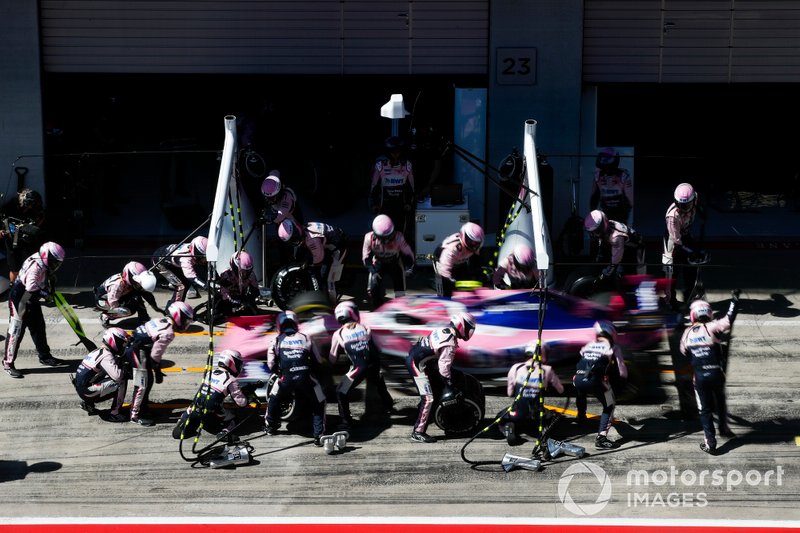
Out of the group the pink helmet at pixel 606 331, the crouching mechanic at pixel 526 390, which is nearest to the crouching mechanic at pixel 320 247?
the crouching mechanic at pixel 526 390

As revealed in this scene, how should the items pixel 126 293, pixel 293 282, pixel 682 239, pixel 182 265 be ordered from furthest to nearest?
pixel 682 239 < pixel 182 265 < pixel 293 282 < pixel 126 293

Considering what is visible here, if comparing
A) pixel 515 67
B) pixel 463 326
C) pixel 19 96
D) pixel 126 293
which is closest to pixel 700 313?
pixel 463 326

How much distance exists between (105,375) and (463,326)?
4325 mm

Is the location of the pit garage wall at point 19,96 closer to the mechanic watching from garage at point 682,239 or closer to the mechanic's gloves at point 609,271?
the mechanic's gloves at point 609,271

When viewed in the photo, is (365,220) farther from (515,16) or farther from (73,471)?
(73,471)

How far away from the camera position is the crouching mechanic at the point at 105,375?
14.4 metres

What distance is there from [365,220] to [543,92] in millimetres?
4110

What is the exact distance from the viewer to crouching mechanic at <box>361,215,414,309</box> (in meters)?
17.1

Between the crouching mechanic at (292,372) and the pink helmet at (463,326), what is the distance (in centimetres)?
167

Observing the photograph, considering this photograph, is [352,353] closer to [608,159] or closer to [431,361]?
[431,361]

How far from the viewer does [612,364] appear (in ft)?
46.2

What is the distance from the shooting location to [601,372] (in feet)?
45.4

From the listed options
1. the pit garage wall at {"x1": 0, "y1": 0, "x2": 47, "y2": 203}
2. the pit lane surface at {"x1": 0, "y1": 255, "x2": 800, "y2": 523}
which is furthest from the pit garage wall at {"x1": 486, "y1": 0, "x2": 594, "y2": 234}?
the pit garage wall at {"x1": 0, "y1": 0, "x2": 47, "y2": 203}

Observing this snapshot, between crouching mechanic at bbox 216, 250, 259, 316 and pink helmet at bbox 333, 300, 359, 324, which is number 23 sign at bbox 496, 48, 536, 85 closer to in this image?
crouching mechanic at bbox 216, 250, 259, 316
